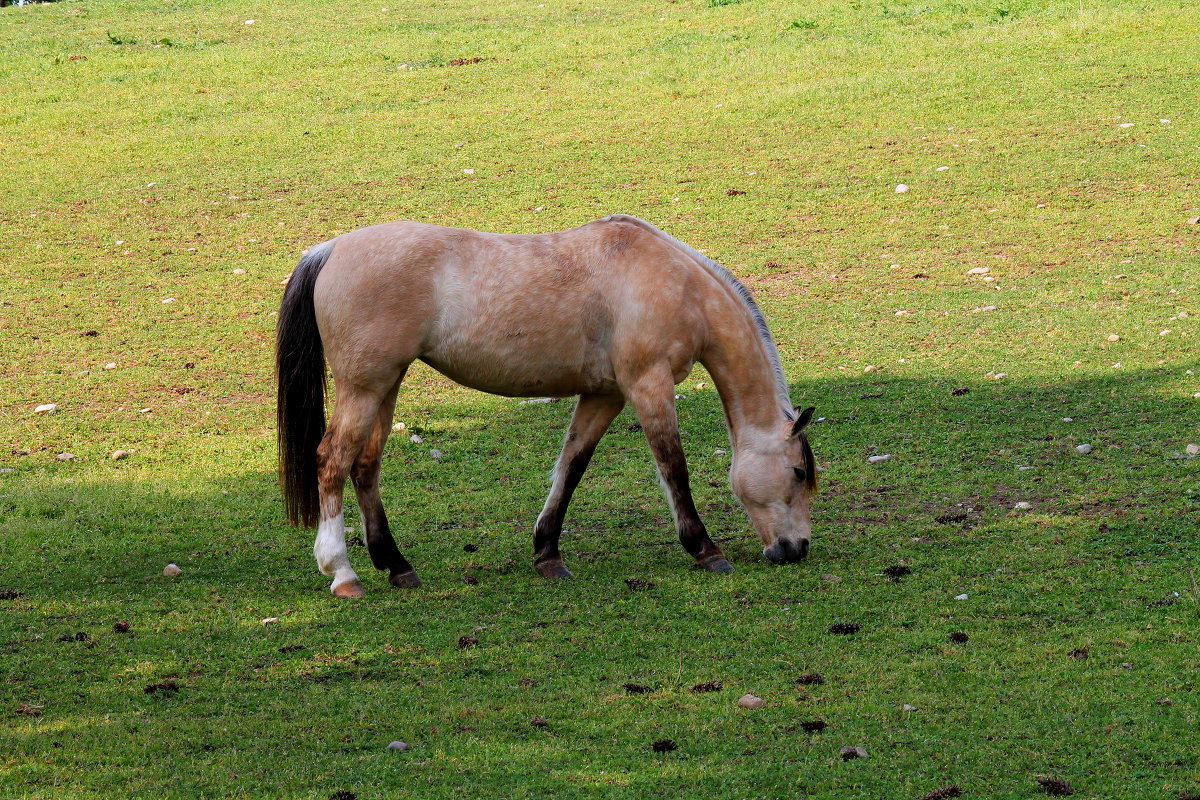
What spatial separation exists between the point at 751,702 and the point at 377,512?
264 cm

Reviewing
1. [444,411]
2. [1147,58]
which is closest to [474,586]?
[444,411]

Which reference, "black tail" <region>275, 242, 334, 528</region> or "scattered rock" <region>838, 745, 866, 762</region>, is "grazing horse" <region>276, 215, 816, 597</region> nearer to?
"black tail" <region>275, 242, 334, 528</region>

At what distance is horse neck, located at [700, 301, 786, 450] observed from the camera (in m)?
7.20

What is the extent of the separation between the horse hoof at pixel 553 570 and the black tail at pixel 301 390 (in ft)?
4.05

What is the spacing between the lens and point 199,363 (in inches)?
472

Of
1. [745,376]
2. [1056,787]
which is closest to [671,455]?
[745,376]

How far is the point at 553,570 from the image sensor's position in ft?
23.4

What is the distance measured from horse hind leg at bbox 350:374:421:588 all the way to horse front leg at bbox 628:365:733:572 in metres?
1.31

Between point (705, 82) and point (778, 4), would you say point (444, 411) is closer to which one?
point (705, 82)

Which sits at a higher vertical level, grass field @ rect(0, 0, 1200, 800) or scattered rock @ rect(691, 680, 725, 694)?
scattered rock @ rect(691, 680, 725, 694)

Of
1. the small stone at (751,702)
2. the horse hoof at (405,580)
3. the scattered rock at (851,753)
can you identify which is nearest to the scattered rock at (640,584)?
the horse hoof at (405,580)

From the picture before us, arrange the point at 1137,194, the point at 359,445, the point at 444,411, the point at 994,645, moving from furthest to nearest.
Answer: the point at 1137,194 < the point at 444,411 < the point at 359,445 < the point at 994,645

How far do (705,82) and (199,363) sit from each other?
10415 mm

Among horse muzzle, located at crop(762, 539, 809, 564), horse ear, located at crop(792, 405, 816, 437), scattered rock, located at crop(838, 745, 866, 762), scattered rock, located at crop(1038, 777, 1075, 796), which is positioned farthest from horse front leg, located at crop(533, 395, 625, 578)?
scattered rock, located at crop(1038, 777, 1075, 796)
